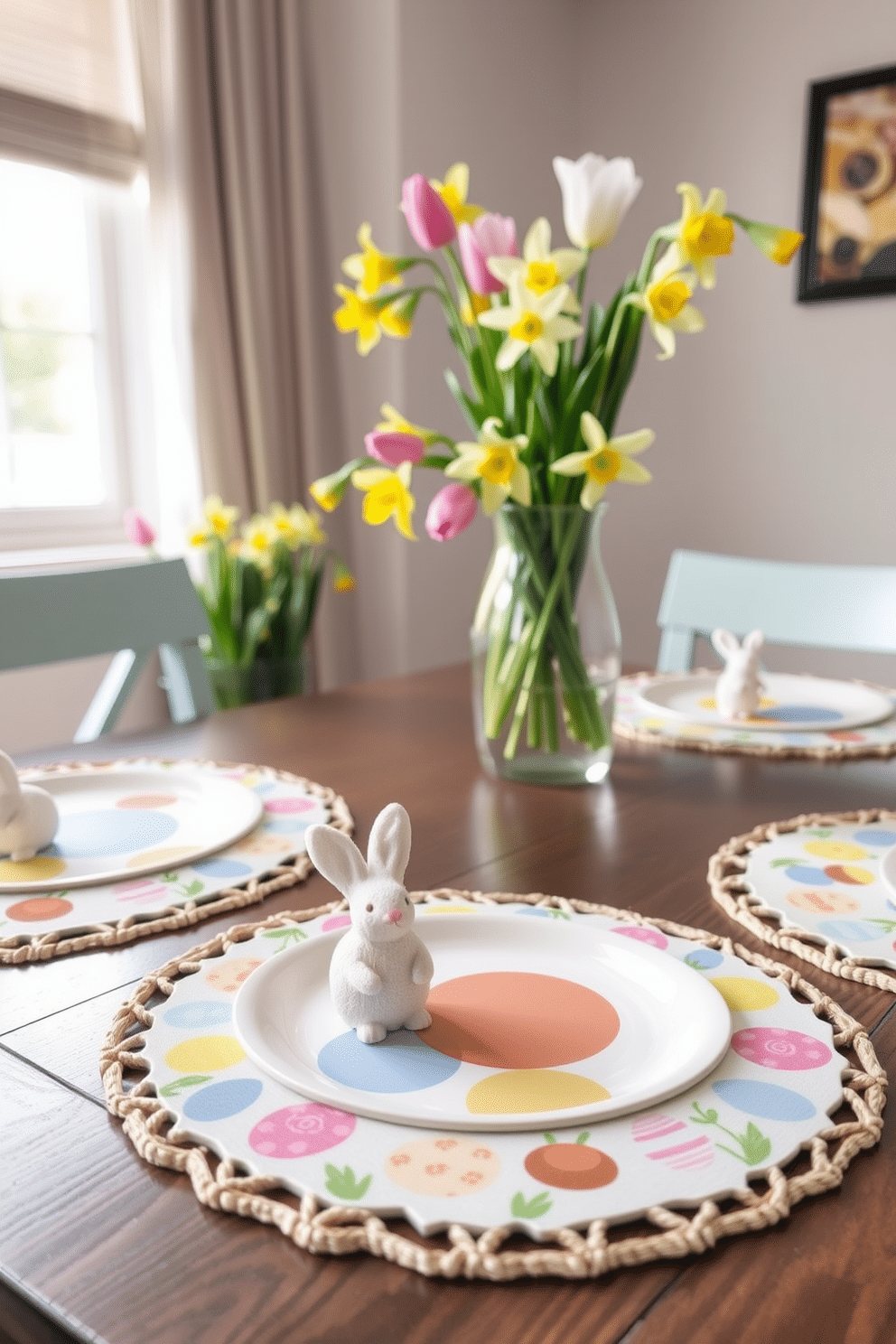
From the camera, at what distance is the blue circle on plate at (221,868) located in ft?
2.50

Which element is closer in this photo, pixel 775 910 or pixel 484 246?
pixel 775 910

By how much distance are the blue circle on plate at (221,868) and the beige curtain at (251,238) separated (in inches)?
78.4

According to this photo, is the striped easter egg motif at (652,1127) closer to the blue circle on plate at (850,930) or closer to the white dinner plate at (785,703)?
the blue circle on plate at (850,930)

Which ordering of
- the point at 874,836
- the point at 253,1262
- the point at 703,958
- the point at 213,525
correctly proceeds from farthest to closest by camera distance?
the point at 213,525 → the point at 874,836 → the point at 703,958 → the point at 253,1262

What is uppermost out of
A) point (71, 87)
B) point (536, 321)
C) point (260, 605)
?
point (71, 87)

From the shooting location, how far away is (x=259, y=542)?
2164 mm

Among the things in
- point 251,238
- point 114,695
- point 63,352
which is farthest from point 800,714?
point 63,352

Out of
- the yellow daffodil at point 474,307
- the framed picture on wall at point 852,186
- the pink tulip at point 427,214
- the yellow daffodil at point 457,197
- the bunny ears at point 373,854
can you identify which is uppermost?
the framed picture on wall at point 852,186

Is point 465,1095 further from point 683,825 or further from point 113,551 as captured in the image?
point 113,551

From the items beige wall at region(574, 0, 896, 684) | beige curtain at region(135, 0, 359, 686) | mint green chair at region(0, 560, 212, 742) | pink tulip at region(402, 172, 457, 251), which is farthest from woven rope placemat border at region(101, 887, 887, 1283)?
beige wall at region(574, 0, 896, 684)

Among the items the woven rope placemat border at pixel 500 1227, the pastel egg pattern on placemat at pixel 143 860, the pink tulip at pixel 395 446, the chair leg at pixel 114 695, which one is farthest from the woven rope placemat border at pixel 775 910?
the chair leg at pixel 114 695

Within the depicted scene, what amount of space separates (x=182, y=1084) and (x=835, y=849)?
1.77 ft

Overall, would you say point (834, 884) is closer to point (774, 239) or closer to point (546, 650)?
point (546, 650)

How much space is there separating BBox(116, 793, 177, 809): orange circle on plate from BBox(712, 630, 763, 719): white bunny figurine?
2.01 ft
